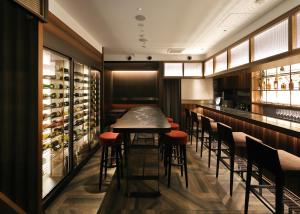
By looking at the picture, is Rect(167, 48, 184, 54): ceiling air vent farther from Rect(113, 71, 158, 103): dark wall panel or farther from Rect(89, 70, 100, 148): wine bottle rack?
Rect(89, 70, 100, 148): wine bottle rack

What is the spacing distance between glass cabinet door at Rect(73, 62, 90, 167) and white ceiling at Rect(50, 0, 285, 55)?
923 millimetres

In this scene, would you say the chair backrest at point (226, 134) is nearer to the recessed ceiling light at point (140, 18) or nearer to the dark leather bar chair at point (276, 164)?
the dark leather bar chair at point (276, 164)

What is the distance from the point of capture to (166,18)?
343 centimetres

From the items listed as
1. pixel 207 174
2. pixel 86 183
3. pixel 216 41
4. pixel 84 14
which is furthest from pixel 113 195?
pixel 216 41

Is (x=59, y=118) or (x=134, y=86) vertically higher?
(x=134, y=86)

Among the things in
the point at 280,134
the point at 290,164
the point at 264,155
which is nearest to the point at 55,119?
the point at 264,155

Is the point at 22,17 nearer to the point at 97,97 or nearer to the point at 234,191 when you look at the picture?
the point at 234,191

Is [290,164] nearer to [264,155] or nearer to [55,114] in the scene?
[264,155]

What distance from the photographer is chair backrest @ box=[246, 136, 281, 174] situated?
1658mm

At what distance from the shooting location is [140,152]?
4531 millimetres

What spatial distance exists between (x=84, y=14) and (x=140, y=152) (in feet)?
9.79

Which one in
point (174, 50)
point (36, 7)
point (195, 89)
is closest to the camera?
point (36, 7)

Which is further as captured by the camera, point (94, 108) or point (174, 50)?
point (174, 50)

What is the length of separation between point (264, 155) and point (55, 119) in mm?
2889
